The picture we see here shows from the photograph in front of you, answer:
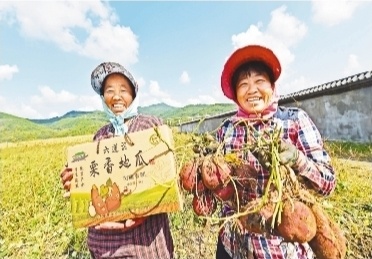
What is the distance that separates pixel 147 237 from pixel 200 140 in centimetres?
70

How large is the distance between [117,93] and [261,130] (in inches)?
31.0

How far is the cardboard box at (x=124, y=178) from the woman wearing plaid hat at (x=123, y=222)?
79mm

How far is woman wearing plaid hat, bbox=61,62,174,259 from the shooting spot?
158cm

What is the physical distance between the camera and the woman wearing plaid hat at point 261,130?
3.74ft

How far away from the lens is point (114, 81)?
171 cm

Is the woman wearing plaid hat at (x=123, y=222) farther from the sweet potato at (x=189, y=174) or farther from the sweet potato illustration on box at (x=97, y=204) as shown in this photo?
the sweet potato at (x=189, y=174)

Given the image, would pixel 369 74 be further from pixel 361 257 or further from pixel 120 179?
pixel 120 179

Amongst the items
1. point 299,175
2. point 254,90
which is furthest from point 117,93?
point 299,175

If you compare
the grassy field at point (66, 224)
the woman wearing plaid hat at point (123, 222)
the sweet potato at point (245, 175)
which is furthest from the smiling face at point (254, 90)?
the grassy field at point (66, 224)

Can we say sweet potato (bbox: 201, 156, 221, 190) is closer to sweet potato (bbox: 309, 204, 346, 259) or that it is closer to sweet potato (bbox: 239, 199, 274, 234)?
sweet potato (bbox: 239, 199, 274, 234)

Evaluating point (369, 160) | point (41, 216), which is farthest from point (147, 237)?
point (369, 160)

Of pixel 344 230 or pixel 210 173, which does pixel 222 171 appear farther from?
pixel 344 230

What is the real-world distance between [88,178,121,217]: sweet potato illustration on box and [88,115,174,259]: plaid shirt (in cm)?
22

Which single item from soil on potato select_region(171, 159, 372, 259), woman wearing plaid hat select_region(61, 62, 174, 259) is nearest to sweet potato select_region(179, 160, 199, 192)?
woman wearing plaid hat select_region(61, 62, 174, 259)
